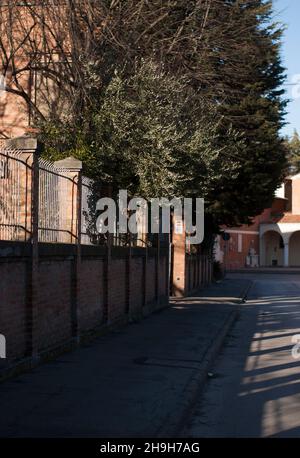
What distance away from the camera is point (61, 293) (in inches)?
449

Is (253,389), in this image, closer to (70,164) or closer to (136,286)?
(70,164)

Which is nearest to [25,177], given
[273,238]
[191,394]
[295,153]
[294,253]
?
[191,394]

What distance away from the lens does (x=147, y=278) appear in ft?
63.1

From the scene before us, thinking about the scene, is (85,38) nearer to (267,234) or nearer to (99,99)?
(99,99)

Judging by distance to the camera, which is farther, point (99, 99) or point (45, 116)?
point (45, 116)

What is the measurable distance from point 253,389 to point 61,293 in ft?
12.1

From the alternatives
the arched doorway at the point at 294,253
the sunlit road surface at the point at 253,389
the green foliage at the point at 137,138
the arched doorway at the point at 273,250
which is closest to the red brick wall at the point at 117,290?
the green foliage at the point at 137,138

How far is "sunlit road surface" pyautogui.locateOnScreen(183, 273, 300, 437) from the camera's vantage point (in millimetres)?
7359

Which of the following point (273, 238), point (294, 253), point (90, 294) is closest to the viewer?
point (90, 294)

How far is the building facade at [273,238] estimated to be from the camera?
66.5m

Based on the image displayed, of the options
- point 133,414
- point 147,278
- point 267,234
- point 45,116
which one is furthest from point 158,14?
point 267,234

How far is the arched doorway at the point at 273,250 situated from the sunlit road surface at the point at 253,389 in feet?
180

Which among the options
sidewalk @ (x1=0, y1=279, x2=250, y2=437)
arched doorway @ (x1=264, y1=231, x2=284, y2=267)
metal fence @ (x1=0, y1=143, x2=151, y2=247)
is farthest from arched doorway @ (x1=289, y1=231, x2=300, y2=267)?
metal fence @ (x1=0, y1=143, x2=151, y2=247)
